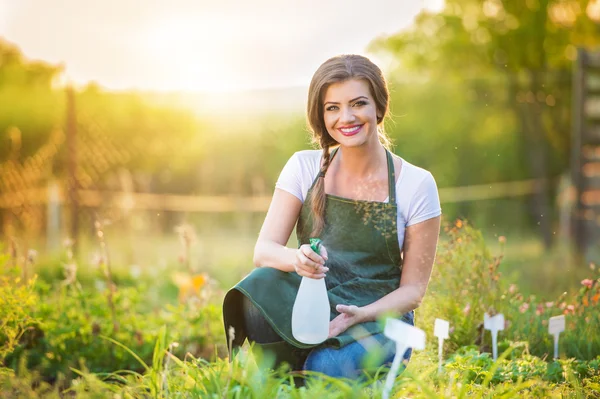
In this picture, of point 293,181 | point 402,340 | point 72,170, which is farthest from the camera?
point 72,170

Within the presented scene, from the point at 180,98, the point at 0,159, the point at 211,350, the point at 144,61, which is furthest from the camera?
the point at 180,98

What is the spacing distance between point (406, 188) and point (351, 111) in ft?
1.14

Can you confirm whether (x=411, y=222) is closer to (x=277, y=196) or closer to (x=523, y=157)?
(x=277, y=196)

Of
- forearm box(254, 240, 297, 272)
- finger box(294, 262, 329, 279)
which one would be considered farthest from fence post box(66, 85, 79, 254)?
finger box(294, 262, 329, 279)

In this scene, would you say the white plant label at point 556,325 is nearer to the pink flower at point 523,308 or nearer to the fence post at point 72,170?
the pink flower at point 523,308

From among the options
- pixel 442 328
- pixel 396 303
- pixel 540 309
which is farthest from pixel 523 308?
pixel 396 303

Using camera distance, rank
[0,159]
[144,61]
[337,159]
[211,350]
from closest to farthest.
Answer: [337,159]
[211,350]
[144,61]
[0,159]

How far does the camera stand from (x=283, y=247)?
8.00 ft

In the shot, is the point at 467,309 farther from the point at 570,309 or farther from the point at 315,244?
the point at 315,244

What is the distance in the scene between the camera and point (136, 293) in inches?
147

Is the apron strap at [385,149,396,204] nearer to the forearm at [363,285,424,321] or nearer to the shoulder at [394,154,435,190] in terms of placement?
the shoulder at [394,154,435,190]

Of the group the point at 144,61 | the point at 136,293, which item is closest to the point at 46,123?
the point at 144,61

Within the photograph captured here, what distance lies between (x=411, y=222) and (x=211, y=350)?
1.35 metres

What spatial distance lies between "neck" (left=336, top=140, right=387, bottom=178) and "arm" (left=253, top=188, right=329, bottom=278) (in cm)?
23
